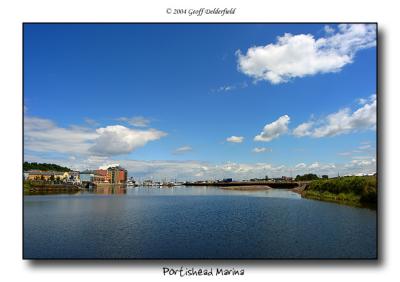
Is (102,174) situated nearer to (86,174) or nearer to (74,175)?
(86,174)

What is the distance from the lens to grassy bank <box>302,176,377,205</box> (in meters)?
8.22

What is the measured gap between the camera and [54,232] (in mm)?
8945

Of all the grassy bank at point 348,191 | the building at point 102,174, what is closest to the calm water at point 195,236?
the grassy bank at point 348,191

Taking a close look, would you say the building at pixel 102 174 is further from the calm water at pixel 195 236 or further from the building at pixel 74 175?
the calm water at pixel 195 236

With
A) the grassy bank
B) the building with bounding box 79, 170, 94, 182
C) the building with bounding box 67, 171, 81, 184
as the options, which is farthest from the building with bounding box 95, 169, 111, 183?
the grassy bank

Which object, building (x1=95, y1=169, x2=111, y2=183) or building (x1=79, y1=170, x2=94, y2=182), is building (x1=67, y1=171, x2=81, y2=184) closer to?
building (x1=79, y1=170, x2=94, y2=182)

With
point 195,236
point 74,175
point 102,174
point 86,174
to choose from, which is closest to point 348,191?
point 195,236

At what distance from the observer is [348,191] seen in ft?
42.6
